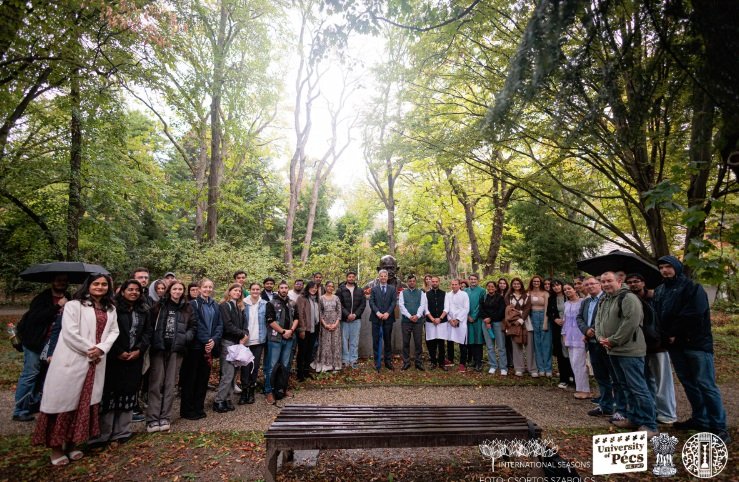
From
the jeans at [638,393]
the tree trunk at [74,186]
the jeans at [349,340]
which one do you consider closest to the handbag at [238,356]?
the jeans at [349,340]

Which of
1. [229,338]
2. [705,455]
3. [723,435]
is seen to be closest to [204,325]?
[229,338]

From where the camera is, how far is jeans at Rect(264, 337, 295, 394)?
19.7 ft

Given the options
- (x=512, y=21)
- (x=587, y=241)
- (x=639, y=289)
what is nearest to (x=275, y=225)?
(x=587, y=241)

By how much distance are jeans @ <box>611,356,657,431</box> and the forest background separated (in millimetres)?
1484

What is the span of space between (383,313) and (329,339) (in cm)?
135

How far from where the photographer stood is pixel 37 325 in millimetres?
4734

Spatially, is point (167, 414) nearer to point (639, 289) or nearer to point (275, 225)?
point (639, 289)

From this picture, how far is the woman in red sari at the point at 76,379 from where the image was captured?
362 centimetres

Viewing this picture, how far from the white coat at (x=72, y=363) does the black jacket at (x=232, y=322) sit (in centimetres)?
163

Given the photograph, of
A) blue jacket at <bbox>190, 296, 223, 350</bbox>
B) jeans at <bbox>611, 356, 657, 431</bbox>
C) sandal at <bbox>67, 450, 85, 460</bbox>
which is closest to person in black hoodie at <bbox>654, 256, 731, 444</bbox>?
jeans at <bbox>611, 356, 657, 431</bbox>

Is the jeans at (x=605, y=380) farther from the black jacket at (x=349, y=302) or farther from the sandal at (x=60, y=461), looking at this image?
the sandal at (x=60, y=461)

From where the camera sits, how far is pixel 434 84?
7793 mm

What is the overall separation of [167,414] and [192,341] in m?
0.98

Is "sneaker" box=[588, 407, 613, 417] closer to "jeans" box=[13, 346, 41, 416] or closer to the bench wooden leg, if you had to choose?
the bench wooden leg
